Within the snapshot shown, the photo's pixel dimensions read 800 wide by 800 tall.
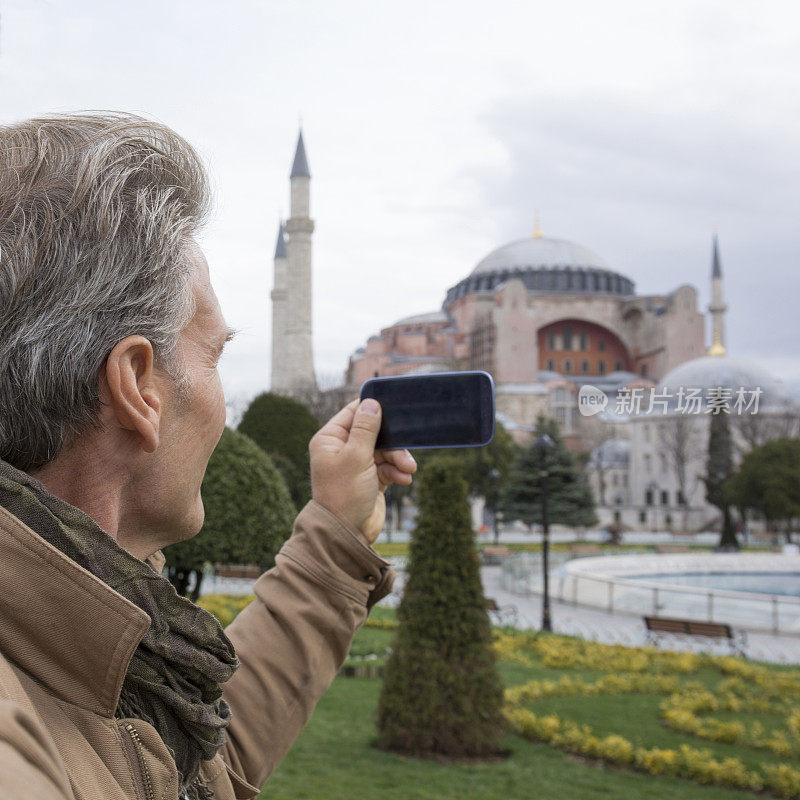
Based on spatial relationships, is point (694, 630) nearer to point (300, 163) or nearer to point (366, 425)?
point (366, 425)

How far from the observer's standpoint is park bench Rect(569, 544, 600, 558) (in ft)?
72.7

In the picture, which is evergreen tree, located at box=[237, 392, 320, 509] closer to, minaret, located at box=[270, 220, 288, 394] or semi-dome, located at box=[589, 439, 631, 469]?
minaret, located at box=[270, 220, 288, 394]

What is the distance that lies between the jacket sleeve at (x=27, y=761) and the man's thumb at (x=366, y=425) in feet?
2.39

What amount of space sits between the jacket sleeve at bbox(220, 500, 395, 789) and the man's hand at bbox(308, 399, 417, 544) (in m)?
0.03

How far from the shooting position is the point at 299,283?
36469 mm

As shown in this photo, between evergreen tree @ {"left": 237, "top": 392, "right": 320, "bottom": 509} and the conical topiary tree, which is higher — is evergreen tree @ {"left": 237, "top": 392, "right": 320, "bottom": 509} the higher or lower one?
the higher one

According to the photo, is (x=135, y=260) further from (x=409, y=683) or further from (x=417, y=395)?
(x=409, y=683)

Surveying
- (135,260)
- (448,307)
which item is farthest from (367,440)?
(448,307)

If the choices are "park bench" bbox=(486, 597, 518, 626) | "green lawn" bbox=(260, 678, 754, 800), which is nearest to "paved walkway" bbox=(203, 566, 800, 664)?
"park bench" bbox=(486, 597, 518, 626)

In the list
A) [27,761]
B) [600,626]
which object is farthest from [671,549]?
[27,761]

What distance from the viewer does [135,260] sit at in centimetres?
83

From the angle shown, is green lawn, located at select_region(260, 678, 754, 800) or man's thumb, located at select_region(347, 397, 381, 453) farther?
green lawn, located at select_region(260, 678, 754, 800)

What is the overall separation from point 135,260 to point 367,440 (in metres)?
0.53

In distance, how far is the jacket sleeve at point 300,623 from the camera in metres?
1.33
